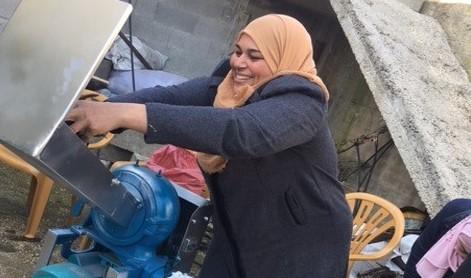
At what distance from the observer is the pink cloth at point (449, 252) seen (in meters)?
2.16

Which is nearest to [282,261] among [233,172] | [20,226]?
[233,172]

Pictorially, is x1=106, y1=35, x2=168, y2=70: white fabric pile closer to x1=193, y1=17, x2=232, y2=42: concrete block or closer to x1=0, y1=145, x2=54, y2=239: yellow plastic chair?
x1=193, y1=17, x2=232, y2=42: concrete block

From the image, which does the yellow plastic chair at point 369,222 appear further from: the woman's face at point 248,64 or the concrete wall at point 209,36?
the concrete wall at point 209,36

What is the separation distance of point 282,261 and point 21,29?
1060 millimetres

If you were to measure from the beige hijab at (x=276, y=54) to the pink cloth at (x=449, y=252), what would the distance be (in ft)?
2.92

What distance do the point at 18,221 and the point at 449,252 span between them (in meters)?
3.09

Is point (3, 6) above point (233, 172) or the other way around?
the other way around

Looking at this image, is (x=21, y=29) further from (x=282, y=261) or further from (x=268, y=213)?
(x=282, y=261)

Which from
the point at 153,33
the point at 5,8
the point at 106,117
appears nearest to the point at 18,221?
the point at 5,8

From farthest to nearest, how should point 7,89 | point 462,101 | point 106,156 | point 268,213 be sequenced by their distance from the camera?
point 106,156
point 462,101
point 268,213
point 7,89

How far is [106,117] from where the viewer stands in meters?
1.36

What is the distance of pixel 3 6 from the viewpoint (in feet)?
17.6

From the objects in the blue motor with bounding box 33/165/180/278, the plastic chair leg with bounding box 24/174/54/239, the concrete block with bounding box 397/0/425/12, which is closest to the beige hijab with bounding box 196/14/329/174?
the blue motor with bounding box 33/165/180/278

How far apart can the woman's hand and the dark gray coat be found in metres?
0.21
